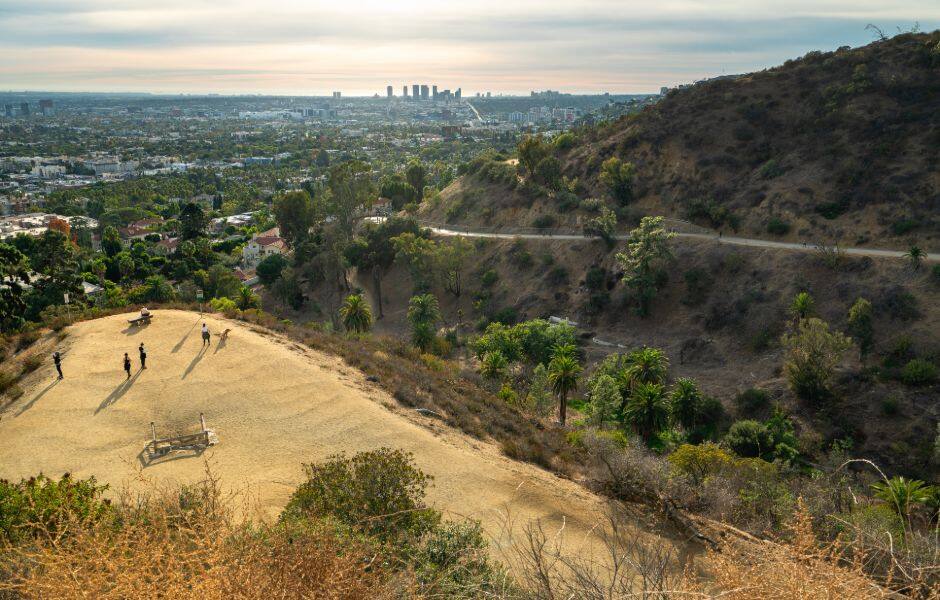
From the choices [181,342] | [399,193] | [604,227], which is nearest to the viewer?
[181,342]

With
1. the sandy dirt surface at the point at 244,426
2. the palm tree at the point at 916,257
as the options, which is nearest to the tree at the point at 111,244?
the sandy dirt surface at the point at 244,426

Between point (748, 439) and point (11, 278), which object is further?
point (11, 278)

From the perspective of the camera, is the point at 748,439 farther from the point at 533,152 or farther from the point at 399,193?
the point at 399,193

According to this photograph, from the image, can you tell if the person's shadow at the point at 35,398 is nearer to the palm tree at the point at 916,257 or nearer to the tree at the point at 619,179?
the palm tree at the point at 916,257

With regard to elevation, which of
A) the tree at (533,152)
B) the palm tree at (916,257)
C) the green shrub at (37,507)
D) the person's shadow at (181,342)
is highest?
the tree at (533,152)

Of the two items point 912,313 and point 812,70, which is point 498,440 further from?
point 812,70

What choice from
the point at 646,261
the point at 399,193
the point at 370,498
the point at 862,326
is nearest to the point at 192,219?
the point at 399,193
